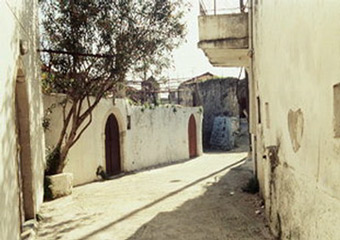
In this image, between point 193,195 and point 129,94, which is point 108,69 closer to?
point 193,195

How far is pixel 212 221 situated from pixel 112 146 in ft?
24.4

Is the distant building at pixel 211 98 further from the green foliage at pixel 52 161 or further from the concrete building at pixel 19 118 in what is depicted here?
the concrete building at pixel 19 118

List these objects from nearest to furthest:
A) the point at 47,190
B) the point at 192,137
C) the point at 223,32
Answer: the point at 47,190, the point at 223,32, the point at 192,137

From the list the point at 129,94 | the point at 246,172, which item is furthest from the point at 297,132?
the point at 129,94

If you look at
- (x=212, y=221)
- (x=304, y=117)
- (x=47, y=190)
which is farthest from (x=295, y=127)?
(x=47, y=190)

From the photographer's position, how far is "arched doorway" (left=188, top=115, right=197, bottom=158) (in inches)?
811

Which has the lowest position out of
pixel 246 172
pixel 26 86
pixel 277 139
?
pixel 246 172

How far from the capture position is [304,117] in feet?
12.5

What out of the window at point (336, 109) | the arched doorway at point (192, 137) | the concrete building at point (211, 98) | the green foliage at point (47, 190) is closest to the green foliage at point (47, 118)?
the green foliage at point (47, 190)

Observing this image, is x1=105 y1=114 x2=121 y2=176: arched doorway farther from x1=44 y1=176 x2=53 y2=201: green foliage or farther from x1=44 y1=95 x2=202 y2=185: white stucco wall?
x1=44 y1=176 x2=53 y2=201: green foliage

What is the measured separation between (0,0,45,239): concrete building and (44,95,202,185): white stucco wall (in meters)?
2.49

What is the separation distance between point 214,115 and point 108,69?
1933 cm

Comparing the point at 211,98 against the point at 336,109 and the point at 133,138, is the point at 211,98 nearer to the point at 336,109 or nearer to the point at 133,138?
the point at 133,138

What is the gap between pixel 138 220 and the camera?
6.67 m
